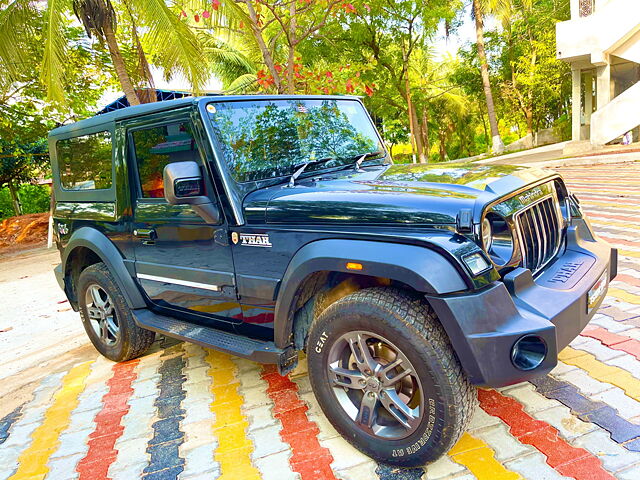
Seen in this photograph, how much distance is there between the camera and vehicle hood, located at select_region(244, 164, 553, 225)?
2.18 metres

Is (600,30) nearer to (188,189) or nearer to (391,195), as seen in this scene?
(391,195)

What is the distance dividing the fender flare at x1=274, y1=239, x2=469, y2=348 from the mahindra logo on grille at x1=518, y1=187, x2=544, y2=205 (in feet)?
2.25

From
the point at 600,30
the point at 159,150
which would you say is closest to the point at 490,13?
the point at 600,30

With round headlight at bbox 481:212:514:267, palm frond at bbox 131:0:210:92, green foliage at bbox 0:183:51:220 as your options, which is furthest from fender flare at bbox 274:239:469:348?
green foliage at bbox 0:183:51:220

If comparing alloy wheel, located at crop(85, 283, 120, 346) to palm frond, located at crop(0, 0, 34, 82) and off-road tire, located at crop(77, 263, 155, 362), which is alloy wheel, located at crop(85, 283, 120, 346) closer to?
off-road tire, located at crop(77, 263, 155, 362)

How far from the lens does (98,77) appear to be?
14852 mm

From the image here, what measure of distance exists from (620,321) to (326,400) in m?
2.45

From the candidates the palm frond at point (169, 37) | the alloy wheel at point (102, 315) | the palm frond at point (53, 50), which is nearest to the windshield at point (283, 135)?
the alloy wheel at point (102, 315)

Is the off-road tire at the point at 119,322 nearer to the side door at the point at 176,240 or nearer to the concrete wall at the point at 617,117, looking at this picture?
the side door at the point at 176,240

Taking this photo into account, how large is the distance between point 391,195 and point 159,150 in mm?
1725

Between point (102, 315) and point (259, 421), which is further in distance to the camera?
point (102, 315)

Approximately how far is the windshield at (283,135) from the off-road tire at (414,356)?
107cm

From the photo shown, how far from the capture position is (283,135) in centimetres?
314

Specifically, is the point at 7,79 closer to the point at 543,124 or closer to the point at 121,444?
the point at 121,444
